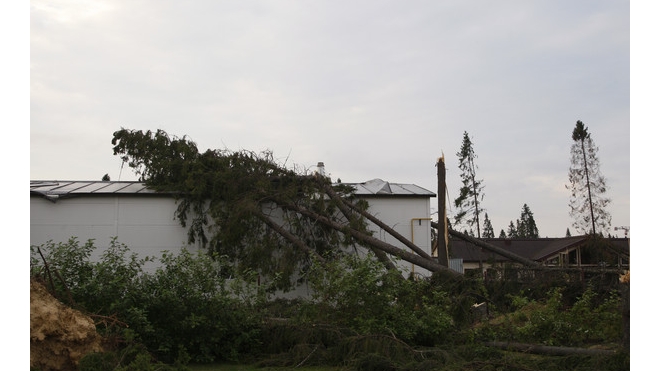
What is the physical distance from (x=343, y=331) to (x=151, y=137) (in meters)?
8.62

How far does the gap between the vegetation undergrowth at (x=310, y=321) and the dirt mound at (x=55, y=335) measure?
359mm

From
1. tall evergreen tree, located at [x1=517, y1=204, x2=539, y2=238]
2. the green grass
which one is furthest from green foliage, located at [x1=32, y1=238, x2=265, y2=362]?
tall evergreen tree, located at [x1=517, y1=204, x2=539, y2=238]

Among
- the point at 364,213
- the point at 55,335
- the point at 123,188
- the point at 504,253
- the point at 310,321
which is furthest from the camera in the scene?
the point at 123,188

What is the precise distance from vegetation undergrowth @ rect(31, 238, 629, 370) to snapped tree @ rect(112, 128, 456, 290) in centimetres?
367

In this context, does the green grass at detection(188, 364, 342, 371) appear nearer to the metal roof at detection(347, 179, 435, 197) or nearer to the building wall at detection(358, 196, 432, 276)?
the metal roof at detection(347, 179, 435, 197)

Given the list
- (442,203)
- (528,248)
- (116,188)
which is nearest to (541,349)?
(442,203)

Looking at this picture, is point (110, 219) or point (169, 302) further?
point (110, 219)

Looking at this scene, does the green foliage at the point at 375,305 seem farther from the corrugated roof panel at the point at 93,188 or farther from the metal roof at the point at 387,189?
the corrugated roof panel at the point at 93,188

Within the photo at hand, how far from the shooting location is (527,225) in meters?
73.2

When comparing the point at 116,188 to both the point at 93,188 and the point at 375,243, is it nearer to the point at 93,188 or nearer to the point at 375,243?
the point at 93,188

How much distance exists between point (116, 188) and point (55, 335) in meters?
10.5

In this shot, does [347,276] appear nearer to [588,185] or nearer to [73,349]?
[73,349]

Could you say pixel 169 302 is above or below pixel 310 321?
above

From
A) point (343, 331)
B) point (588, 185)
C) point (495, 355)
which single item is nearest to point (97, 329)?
point (343, 331)
